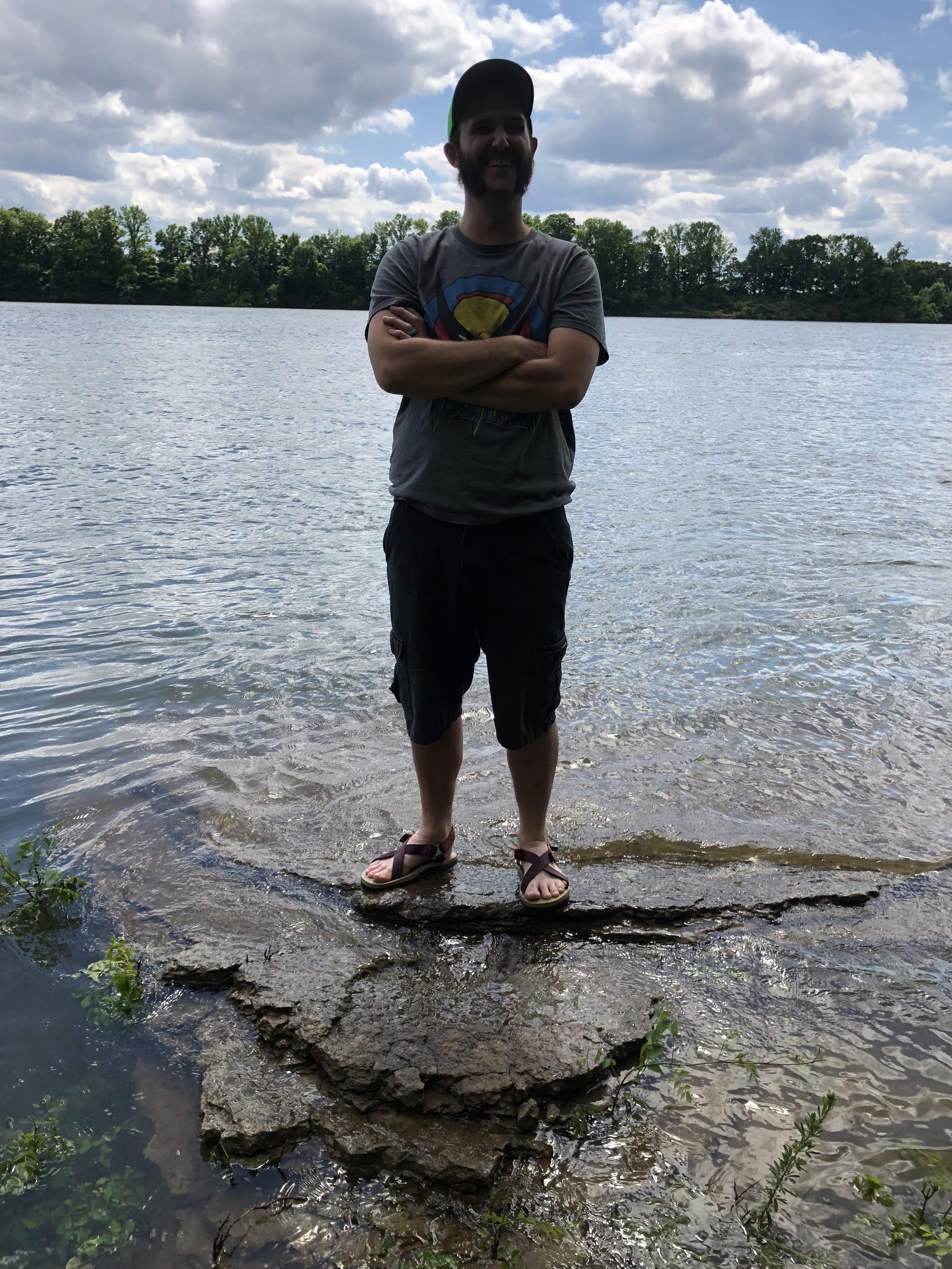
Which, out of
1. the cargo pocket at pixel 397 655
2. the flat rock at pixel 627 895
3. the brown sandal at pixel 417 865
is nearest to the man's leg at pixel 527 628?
the flat rock at pixel 627 895

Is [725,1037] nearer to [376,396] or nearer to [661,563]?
[661,563]

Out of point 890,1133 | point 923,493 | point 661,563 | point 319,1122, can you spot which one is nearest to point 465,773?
→ point 319,1122

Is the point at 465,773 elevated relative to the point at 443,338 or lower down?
lower down

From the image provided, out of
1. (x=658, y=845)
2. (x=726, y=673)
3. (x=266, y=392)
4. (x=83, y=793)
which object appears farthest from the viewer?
(x=266, y=392)

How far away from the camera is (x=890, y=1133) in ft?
8.12

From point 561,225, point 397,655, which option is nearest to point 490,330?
point 397,655

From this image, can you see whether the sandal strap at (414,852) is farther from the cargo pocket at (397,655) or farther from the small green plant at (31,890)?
the small green plant at (31,890)

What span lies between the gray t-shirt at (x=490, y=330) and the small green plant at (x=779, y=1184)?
1.91 metres

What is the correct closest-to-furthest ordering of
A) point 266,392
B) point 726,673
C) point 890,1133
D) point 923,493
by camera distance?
point 890,1133
point 726,673
point 923,493
point 266,392

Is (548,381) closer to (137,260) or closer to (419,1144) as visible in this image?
(419,1144)

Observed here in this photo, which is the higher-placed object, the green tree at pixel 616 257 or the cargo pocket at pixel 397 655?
the green tree at pixel 616 257

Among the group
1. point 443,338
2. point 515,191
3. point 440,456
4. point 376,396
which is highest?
point 515,191

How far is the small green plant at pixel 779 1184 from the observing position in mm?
2195

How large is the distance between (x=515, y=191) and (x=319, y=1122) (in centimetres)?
289
